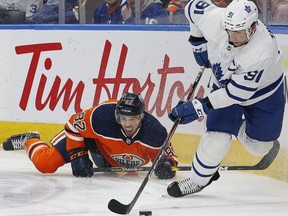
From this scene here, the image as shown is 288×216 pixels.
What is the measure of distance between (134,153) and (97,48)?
1.19 metres

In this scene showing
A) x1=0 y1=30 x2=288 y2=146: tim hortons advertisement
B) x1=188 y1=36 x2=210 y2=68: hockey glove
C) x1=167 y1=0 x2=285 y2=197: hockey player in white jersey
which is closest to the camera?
x1=167 y1=0 x2=285 y2=197: hockey player in white jersey

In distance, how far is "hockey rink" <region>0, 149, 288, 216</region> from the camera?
4859mm

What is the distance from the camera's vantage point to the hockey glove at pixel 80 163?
5.80m

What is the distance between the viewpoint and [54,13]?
711cm

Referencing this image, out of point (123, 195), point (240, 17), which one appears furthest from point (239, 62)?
point (123, 195)

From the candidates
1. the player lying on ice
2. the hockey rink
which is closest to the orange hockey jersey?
the player lying on ice

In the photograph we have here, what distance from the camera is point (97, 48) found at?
22.2 ft

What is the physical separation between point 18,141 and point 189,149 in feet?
3.60

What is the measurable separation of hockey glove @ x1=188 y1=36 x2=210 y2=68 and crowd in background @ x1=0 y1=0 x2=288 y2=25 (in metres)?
0.91

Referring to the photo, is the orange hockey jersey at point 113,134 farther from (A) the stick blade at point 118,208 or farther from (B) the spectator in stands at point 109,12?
(B) the spectator in stands at point 109,12

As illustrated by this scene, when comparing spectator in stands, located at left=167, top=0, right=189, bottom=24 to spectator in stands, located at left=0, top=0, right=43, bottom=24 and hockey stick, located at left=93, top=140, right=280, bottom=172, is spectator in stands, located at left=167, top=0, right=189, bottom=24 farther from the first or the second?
hockey stick, located at left=93, top=140, right=280, bottom=172

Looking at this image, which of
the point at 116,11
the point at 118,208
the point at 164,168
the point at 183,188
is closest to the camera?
the point at 118,208

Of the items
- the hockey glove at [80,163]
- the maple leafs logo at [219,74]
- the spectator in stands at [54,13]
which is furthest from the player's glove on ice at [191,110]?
the spectator in stands at [54,13]

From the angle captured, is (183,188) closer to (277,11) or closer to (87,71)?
(277,11)
